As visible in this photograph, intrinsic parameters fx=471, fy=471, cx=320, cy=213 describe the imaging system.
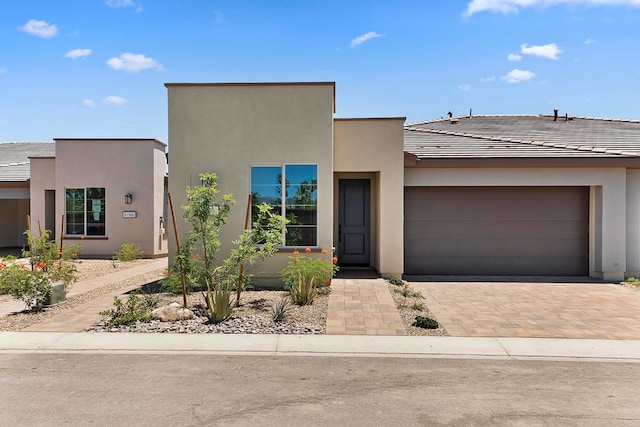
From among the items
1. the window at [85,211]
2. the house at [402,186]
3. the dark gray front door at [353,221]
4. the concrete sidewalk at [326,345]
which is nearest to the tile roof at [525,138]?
the house at [402,186]

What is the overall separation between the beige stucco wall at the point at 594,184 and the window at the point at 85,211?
1195cm

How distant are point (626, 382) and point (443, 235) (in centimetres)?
806

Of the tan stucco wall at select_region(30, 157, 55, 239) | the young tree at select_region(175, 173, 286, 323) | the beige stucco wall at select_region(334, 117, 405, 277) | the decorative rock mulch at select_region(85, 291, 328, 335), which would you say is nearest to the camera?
the decorative rock mulch at select_region(85, 291, 328, 335)

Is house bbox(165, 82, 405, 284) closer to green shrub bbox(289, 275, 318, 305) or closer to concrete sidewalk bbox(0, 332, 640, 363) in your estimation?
green shrub bbox(289, 275, 318, 305)

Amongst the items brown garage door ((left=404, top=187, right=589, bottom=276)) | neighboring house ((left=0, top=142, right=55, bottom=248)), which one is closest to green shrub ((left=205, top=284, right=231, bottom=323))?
brown garage door ((left=404, top=187, right=589, bottom=276))

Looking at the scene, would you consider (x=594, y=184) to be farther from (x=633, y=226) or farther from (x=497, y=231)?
(x=497, y=231)

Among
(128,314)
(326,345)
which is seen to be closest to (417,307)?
(326,345)

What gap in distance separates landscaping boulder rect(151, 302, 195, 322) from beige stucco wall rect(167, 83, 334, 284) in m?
3.35

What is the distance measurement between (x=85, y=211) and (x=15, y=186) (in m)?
3.84

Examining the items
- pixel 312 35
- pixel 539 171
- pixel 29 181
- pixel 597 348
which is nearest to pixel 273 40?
pixel 312 35

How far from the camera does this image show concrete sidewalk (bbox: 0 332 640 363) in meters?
6.36

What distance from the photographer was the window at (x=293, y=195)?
1141 centimetres

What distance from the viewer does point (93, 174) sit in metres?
17.8

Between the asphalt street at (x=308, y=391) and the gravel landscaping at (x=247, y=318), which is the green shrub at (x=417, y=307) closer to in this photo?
the gravel landscaping at (x=247, y=318)
